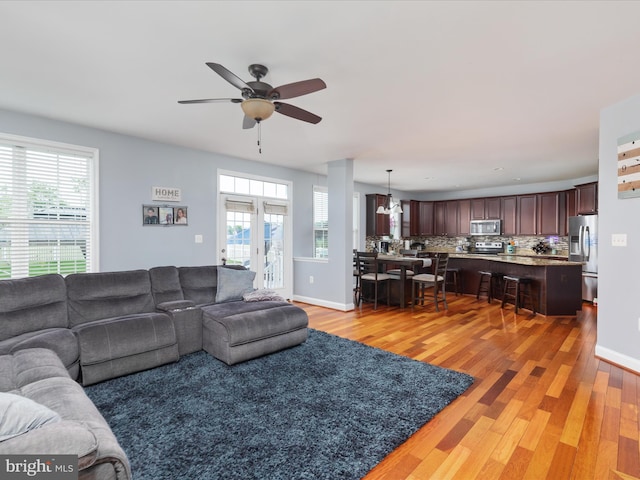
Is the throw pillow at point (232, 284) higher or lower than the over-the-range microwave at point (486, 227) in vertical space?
lower

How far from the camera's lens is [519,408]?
7.58 ft

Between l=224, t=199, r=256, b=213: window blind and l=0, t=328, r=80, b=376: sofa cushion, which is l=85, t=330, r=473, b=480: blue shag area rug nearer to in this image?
l=0, t=328, r=80, b=376: sofa cushion

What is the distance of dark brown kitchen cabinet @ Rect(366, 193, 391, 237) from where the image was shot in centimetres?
766

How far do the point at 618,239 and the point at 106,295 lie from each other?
16.6 ft

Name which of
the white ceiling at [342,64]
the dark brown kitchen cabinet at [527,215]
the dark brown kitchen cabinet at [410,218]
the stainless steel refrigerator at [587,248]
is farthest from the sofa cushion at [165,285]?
the dark brown kitchen cabinet at [527,215]

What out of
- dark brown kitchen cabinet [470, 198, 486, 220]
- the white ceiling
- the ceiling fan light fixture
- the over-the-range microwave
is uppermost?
the white ceiling

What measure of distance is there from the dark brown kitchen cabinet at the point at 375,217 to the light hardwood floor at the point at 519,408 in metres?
3.57

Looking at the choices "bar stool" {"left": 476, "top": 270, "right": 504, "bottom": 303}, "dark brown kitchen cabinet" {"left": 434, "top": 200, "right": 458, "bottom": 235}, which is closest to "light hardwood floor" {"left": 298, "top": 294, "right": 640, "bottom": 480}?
"bar stool" {"left": 476, "top": 270, "right": 504, "bottom": 303}

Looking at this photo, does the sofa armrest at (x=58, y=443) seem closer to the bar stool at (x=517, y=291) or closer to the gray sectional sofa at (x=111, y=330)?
the gray sectional sofa at (x=111, y=330)

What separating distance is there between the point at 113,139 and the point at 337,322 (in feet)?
12.6

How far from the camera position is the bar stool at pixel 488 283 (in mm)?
6012

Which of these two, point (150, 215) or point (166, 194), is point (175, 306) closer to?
point (150, 215)

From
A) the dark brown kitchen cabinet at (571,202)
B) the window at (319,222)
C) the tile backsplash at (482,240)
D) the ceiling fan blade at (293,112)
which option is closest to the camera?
the ceiling fan blade at (293,112)

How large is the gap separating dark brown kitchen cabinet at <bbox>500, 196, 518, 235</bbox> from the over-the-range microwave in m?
0.13
